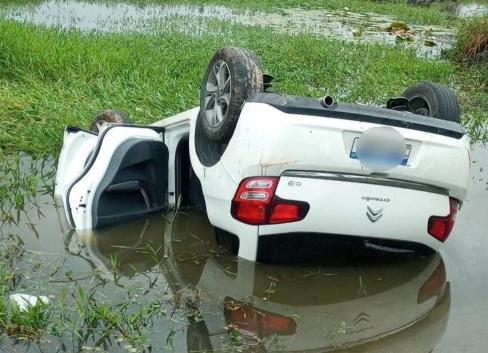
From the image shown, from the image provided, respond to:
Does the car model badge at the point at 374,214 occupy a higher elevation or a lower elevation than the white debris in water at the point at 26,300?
higher

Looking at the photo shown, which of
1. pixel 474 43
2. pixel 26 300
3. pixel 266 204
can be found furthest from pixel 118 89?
pixel 474 43

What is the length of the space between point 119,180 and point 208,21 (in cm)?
1190

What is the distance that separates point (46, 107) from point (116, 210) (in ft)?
9.08

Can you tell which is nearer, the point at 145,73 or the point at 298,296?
the point at 298,296

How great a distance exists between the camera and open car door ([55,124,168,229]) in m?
4.62

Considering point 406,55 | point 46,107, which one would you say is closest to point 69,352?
point 46,107

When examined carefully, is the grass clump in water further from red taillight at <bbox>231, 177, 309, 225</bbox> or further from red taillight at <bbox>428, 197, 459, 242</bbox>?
red taillight at <bbox>231, 177, 309, 225</bbox>

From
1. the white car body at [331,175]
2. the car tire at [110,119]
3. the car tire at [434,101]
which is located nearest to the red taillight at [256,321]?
the white car body at [331,175]

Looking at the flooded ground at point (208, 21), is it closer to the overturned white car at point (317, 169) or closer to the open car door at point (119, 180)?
the open car door at point (119, 180)

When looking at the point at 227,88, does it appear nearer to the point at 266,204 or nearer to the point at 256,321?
the point at 266,204

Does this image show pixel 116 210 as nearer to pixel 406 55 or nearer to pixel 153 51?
pixel 153 51

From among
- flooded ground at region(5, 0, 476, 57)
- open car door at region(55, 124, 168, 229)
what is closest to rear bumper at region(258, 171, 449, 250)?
open car door at region(55, 124, 168, 229)

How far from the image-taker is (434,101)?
4914 millimetres

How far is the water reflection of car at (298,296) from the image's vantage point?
3.47 metres
